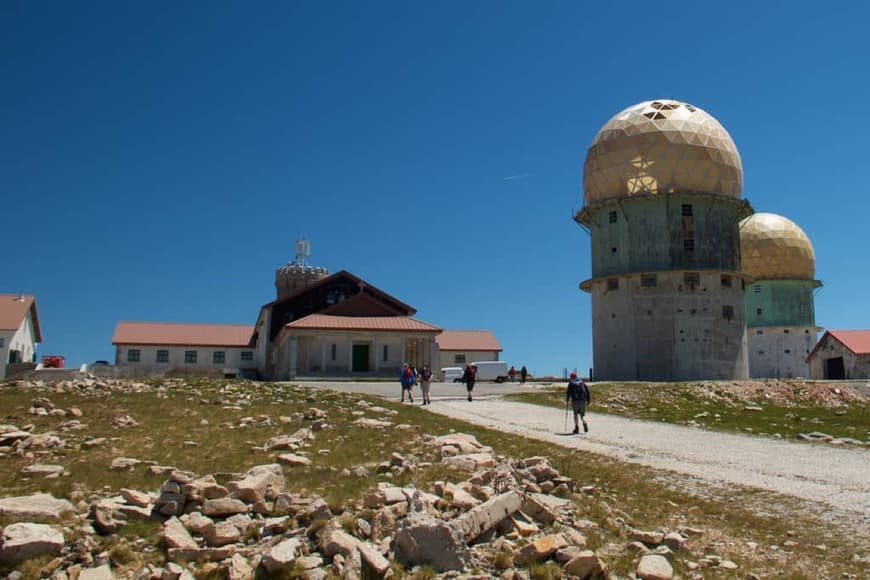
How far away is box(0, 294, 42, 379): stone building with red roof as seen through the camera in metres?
50.5

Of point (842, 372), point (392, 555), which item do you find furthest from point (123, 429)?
point (842, 372)

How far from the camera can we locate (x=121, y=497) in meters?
9.20

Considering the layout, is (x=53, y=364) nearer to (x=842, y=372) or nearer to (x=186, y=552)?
(x=186, y=552)

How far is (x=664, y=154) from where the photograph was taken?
4509 cm

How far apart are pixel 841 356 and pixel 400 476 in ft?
188

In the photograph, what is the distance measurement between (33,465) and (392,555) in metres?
6.70

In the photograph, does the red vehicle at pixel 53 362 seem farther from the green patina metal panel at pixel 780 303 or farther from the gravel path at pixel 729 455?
the green patina metal panel at pixel 780 303

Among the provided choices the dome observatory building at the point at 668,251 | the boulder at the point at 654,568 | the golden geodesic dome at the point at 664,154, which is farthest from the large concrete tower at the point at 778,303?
the boulder at the point at 654,568

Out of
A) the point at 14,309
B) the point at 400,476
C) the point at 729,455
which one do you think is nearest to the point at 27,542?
the point at 400,476

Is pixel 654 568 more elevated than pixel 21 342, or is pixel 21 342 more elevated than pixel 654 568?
pixel 21 342

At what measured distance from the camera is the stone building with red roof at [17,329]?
5053 centimetres

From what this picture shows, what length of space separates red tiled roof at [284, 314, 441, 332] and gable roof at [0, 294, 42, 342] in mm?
20285

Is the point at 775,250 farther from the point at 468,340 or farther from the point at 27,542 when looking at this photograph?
the point at 27,542

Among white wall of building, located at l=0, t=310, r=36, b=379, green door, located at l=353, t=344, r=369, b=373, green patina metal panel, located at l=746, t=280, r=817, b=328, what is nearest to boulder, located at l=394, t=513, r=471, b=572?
green door, located at l=353, t=344, r=369, b=373
